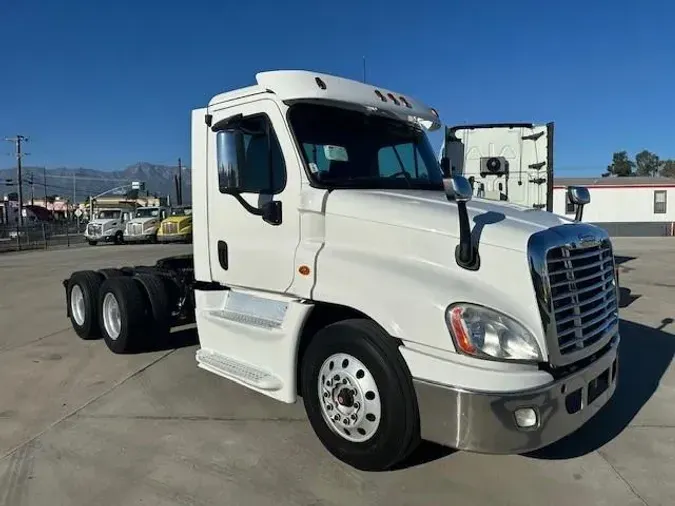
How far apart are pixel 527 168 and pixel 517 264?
11.3 metres

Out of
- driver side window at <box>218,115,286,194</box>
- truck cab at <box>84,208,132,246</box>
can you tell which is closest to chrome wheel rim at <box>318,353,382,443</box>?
driver side window at <box>218,115,286,194</box>

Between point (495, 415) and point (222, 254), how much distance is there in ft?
9.05

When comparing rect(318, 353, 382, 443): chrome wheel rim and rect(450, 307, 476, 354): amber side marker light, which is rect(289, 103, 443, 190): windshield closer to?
rect(318, 353, 382, 443): chrome wheel rim

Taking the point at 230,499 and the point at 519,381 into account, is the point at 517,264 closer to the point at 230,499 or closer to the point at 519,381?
the point at 519,381

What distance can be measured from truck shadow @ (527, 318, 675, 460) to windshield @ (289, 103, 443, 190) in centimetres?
218

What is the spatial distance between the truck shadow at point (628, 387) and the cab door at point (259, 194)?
2.30m

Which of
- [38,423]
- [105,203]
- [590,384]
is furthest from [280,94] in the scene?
[105,203]

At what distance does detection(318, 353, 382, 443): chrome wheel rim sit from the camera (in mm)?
3646

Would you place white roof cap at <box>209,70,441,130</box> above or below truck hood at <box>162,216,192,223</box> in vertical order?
above

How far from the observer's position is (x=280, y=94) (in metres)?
4.37

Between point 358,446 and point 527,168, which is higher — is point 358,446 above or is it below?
below

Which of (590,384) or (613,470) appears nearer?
(590,384)

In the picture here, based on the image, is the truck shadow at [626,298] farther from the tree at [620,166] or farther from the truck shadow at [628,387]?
the tree at [620,166]

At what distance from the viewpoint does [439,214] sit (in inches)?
145
